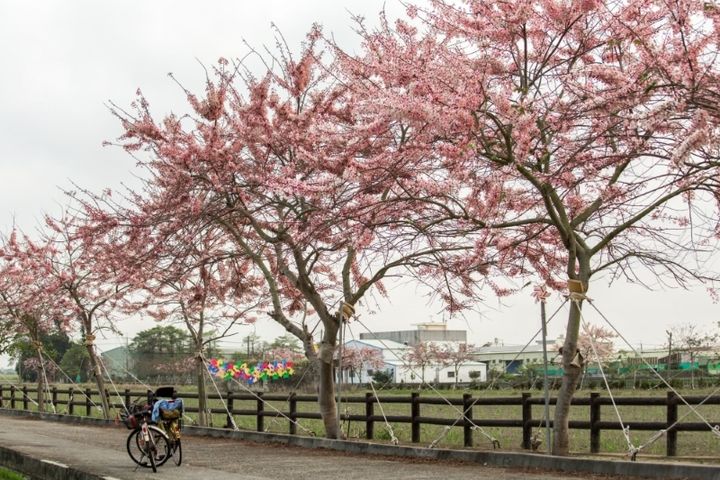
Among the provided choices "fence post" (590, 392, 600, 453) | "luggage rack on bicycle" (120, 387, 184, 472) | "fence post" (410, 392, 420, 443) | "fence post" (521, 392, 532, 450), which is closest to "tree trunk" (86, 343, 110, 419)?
"fence post" (410, 392, 420, 443)

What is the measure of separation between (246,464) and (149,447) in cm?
175

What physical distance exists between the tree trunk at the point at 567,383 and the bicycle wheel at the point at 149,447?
5.54 metres

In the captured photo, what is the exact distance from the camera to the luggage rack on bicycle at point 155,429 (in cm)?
1291

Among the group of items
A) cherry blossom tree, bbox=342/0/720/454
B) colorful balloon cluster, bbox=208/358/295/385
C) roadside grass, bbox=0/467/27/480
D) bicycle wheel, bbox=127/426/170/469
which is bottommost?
roadside grass, bbox=0/467/27/480

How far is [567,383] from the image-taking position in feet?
41.8

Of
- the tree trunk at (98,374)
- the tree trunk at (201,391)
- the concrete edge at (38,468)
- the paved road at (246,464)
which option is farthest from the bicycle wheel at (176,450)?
the tree trunk at (98,374)

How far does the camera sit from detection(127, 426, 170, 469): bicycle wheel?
12.8m

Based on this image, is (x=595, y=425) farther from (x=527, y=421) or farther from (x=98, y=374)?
(x=98, y=374)

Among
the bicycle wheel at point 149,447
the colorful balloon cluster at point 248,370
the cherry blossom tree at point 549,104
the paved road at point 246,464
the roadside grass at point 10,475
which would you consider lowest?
the roadside grass at point 10,475

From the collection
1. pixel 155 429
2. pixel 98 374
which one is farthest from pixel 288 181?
pixel 98 374

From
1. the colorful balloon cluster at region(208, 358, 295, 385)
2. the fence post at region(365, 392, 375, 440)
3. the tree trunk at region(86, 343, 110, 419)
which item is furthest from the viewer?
the colorful balloon cluster at region(208, 358, 295, 385)

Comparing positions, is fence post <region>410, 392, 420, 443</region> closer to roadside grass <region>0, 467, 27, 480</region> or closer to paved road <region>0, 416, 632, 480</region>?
paved road <region>0, 416, 632, 480</region>

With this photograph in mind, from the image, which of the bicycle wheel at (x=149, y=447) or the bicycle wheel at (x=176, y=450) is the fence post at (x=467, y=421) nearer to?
the bicycle wheel at (x=176, y=450)

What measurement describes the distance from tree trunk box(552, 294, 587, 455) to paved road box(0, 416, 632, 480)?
47.2 inches
